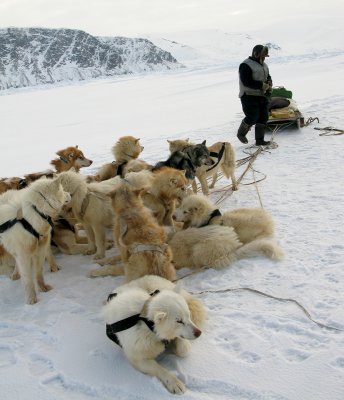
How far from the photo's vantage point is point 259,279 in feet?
11.2

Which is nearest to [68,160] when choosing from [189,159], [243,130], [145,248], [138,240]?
[189,159]

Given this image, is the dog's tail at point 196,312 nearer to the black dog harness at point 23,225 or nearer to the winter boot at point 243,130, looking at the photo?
the black dog harness at point 23,225

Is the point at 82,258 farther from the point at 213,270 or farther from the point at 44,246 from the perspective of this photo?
the point at 213,270

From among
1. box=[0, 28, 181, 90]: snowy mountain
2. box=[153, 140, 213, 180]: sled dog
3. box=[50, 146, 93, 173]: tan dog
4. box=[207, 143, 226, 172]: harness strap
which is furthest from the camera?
box=[0, 28, 181, 90]: snowy mountain

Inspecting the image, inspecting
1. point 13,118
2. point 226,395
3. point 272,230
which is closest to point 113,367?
point 226,395

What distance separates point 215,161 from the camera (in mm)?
5559

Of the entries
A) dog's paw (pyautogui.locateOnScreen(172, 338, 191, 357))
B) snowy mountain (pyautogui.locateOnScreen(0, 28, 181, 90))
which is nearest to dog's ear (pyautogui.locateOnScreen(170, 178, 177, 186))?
dog's paw (pyautogui.locateOnScreen(172, 338, 191, 357))

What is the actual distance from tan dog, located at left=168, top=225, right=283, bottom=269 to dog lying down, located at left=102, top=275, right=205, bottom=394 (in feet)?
3.83

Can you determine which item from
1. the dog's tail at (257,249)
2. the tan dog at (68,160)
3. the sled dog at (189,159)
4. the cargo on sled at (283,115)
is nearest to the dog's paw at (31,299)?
the dog's tail at (257,249)

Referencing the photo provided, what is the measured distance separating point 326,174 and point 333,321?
3561 mm

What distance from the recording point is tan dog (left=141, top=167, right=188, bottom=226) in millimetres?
4188

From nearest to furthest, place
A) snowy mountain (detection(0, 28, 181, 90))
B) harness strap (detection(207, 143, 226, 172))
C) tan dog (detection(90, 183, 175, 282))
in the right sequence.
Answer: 1. tan dog (detection(90, 183, 175, 282))
2. harness strap (detection(207, 143, 226, 172))
3. snowy mountain (detection(0, 28, 181, 90))

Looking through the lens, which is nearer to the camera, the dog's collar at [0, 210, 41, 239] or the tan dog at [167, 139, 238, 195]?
the dog's collar at [0, 210, 41, 239]

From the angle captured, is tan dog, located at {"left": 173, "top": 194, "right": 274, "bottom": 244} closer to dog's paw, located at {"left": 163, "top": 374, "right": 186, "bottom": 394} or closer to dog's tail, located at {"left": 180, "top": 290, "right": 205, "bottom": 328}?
dog's tail, located at {"left": 180, "top": 290, "right": 205, "bottom": 328}
